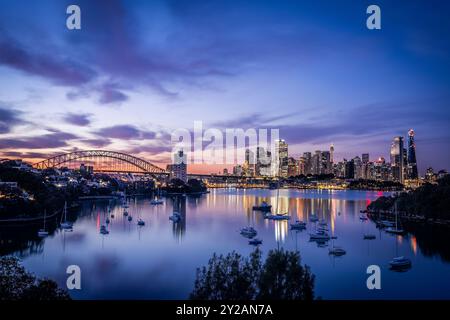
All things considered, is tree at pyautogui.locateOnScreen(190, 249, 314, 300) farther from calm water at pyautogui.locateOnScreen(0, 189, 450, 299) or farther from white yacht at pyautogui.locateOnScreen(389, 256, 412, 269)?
white yacht at pyautogui.locateOnScreen(389, 256, 412, 269)

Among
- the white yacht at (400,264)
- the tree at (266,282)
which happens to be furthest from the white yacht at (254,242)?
the tree at (266,282)

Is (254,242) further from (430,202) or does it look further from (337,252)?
(430,202)

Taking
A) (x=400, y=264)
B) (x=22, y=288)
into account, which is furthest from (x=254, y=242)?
(x=22, y=288)

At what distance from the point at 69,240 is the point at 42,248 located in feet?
6.47

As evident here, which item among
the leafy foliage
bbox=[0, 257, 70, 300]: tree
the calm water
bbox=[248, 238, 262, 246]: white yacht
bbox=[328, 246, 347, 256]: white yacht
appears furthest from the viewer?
the leafy foliage

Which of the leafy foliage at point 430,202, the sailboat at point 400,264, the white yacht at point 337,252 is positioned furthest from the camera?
the leafy foliage at point 430,202

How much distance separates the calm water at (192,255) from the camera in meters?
9.08

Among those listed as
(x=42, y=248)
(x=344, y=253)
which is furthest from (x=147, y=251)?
(x=344, y=253)

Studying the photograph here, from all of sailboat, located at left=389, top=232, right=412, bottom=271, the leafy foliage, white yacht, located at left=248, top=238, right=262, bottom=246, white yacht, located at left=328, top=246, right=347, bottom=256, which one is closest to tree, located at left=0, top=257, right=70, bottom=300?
sailboat, located at left=389, top=232, right=412, bottom=271

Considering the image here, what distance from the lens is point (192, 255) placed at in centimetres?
1268

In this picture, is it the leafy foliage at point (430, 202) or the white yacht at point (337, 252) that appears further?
the leafy foliage at point (430, 202)

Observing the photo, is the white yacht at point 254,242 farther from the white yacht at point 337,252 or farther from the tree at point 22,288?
the tree at point 22,288

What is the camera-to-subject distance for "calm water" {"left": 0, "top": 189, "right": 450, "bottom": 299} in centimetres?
908
